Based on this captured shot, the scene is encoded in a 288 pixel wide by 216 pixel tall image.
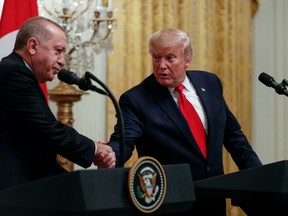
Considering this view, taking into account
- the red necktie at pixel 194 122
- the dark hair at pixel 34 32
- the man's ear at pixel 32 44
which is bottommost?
the red necktie at pixel 194 122

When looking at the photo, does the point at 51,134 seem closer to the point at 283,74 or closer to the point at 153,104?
the point at 153,104

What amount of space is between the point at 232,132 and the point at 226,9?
2777 millimetres

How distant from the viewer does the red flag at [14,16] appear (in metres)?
4.95

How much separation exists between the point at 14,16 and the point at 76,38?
0.45m

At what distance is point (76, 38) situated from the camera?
5.09 metres

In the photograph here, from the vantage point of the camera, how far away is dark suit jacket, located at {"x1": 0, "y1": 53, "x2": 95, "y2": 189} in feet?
9.29

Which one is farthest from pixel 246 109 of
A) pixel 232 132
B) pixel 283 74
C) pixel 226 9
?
pixel 232 132

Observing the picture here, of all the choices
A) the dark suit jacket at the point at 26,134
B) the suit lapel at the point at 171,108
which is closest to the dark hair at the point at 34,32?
the dark suit jacket at the point at 26,134

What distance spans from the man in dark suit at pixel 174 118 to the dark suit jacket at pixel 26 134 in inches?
23.5

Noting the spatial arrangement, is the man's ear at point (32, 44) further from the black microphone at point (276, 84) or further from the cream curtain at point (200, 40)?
the cream curtain at point (200, 40)

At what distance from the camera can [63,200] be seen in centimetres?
232

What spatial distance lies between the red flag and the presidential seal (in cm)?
256

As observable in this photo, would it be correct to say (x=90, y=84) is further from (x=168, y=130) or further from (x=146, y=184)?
(x=168, y=130)

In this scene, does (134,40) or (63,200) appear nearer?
(63,200)
